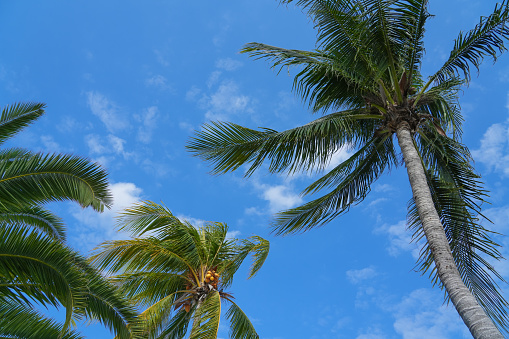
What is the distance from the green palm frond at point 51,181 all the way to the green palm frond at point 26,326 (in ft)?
5.48

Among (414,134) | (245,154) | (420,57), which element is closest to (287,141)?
(245,154)

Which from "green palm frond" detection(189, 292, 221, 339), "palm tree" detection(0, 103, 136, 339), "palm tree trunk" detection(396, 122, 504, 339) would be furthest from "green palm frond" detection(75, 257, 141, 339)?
"palm tree trunk" detection(396, 122, 504, 339)

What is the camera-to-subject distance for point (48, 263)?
5.99 meters

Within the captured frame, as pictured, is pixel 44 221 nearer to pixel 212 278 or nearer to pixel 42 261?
pixel 212 278

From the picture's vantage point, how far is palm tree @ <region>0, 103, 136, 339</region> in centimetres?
600

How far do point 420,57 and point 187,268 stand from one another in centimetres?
728

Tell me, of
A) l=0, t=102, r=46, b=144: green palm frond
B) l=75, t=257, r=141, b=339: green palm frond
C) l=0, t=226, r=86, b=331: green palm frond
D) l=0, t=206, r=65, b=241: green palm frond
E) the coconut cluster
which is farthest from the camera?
the coconut cluster

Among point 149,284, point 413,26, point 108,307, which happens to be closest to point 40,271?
point 108,307

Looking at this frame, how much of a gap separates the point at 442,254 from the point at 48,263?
17.8 feet

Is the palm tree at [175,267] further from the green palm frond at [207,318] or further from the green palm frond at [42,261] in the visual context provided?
the green palm frond at [42,261]

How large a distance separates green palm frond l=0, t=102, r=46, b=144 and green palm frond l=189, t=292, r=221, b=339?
520 centimetres

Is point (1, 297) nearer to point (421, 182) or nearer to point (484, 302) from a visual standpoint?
point (421, 182)

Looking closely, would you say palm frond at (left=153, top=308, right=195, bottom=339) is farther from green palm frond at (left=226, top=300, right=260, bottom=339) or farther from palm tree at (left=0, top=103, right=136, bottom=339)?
palm tree at (left=0, top=103, right=136, bottom=339)

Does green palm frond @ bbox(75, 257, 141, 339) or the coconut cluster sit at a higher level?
the coconut cluster
